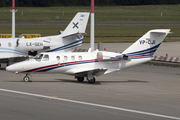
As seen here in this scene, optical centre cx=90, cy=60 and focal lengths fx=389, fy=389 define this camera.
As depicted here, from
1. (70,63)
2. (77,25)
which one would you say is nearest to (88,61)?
(70,63)

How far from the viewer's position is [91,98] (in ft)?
63.9

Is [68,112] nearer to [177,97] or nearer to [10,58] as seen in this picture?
[177,97]

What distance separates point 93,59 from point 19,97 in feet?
24.7

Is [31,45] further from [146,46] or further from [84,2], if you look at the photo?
[84,2]

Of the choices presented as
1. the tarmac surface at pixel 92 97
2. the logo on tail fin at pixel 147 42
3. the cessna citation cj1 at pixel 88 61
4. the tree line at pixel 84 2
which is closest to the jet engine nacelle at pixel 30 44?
the tarmac surface at pixel 92 97

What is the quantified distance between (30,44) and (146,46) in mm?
11512

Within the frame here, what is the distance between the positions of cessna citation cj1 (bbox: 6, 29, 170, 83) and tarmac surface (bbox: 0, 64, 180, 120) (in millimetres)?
817

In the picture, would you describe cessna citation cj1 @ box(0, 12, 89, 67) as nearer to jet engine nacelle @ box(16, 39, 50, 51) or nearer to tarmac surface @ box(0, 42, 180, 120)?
jet engine nacelle @ box(16, 39, 50, 51)

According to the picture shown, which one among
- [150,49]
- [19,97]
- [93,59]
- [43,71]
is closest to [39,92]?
[19,97]

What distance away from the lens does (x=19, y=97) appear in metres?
19.4

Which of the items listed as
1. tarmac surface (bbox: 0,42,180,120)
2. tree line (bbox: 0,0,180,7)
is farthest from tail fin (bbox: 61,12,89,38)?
tree line (bbox: 0,0,180,7)

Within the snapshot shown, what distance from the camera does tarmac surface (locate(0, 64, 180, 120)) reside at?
15723mm

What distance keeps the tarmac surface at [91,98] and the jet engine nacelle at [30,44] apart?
4.86m

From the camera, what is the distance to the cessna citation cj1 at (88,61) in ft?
81.2
